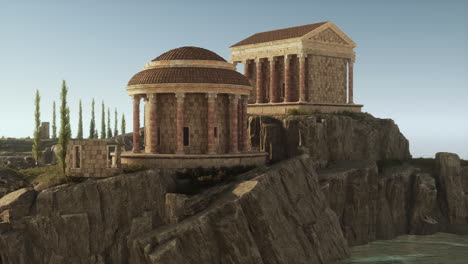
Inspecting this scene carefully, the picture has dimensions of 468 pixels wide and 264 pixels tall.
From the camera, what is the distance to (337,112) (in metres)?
71.2

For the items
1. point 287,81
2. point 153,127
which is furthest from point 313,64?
point 153,127

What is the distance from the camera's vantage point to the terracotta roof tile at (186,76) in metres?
52.0

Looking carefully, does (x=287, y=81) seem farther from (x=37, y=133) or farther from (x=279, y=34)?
(x=37, y=133)

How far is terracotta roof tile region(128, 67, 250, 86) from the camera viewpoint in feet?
171

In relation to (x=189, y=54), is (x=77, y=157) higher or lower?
lower

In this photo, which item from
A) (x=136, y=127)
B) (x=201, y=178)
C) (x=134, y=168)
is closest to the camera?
(x=134, y=168)

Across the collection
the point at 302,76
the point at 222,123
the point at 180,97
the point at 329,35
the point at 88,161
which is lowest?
the point at 88,161

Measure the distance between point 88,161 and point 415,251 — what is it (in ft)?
106

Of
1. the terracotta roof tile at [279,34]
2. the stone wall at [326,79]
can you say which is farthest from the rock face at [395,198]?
the terracotta roof tile at [279,34]

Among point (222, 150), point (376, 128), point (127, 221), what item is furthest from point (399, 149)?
point (127, 221)

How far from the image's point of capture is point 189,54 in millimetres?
54781

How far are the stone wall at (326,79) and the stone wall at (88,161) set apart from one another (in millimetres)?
31753

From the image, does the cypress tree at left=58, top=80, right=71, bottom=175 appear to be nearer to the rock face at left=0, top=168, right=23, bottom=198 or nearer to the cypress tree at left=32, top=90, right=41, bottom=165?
the rock face at left=0, top=168, right=23, bottom=198

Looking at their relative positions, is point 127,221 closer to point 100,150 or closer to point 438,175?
point 100,150
